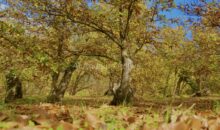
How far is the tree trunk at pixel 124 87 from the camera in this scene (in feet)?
44.0

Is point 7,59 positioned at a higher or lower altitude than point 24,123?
higher

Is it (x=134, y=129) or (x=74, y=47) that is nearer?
(x=134, y=129)

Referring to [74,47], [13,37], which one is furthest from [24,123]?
[74,47]

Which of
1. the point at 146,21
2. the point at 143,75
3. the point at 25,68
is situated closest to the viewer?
the point at 25,68

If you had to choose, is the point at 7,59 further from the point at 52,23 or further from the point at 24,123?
the point at 24,123

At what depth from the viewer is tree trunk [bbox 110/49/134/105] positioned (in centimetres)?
1341

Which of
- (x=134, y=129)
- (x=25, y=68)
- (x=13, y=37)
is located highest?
(x=13, y=37)

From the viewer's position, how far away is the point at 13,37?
27.3 ft

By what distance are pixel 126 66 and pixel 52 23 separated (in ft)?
11.2

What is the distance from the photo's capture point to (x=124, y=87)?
532 inches

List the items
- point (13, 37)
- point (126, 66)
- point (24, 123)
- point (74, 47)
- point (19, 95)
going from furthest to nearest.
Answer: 1. point (19, 95)
2. point (74, 47)
3. point (126, 66)
4. point (13, 37)
5. point (24, 123)

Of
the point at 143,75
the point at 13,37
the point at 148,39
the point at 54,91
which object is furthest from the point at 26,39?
the point at 143,75

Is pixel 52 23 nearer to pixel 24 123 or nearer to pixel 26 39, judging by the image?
pixel 26 39

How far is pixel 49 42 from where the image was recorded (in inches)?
654
